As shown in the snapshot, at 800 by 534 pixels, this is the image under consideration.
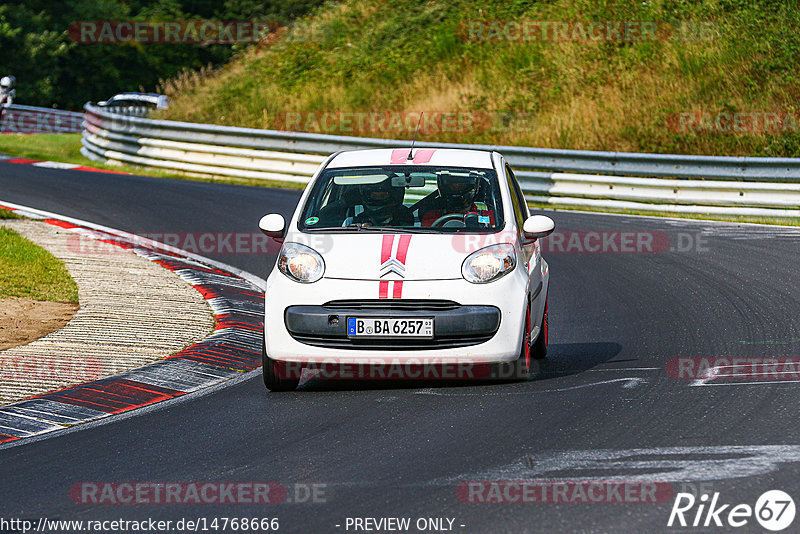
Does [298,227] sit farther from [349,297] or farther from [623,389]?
[623,389]

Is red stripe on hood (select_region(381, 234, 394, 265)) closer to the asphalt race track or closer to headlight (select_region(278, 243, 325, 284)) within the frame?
headlight (select_region(278, 243, 325, 284))

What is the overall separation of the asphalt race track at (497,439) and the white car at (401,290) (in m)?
0.27

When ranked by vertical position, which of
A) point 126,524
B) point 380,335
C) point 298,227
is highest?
point 298,227

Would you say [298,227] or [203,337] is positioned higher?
[298,227]

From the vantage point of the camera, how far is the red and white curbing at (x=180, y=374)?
755cm

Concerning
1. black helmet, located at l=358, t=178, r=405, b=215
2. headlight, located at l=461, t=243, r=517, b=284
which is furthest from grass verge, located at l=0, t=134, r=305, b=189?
headlight, located at l=461, t=243, r=517, b=284

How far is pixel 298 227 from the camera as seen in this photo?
859 centimetres

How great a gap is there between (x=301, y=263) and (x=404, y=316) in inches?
33.3

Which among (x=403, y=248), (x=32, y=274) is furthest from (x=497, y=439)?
(x=32, y=274)

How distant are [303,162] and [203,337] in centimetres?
1397

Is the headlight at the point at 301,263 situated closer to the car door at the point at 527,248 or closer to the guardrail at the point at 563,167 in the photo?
the car door at the point at 527,248

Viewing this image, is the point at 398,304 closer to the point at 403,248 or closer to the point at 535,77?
the point at 403,248

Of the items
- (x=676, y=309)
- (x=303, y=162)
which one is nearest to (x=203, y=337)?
(x=676, y=309)

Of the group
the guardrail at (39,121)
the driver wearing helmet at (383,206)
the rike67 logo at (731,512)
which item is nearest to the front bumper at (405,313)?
the driver wearing helmet at (383,206)
